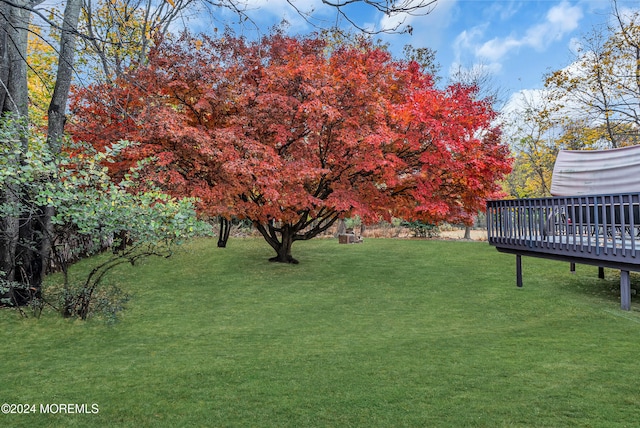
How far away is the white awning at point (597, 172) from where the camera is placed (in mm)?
7469

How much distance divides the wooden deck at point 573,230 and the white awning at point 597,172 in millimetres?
801

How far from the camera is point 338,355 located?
394cm

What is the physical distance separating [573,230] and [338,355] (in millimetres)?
4522

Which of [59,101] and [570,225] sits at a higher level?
[59,101]

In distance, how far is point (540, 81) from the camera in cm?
1285

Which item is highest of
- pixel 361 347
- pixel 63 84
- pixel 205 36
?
pixel 205 36

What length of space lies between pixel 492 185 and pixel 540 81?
23.4 feet

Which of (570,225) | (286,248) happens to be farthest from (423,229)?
(570,225)

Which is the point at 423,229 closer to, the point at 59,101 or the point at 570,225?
the point at 570,225

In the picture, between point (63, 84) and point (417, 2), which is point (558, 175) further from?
point (63, 84)

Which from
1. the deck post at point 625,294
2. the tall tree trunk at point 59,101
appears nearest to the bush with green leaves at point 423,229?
the deck post at point 625,294

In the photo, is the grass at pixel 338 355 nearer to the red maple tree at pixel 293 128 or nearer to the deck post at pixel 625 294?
the deck post at pixel 625 294

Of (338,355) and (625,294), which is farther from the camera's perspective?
(625,294)

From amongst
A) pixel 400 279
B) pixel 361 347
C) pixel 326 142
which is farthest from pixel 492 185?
pixel 361 347
